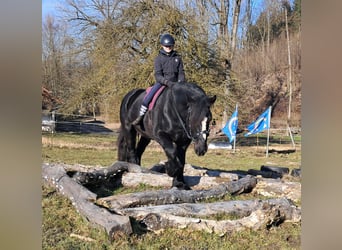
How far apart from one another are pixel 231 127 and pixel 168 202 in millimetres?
2114

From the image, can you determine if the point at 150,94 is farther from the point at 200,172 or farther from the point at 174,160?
the point at 200,172

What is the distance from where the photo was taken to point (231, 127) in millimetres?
5082

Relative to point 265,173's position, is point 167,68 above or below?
above

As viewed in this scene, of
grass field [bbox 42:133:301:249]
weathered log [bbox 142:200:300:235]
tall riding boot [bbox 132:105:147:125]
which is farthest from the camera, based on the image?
tall riding boot [bbox 132:105:147:125]

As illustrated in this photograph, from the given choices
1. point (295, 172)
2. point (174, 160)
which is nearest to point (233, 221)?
point (174, 160)

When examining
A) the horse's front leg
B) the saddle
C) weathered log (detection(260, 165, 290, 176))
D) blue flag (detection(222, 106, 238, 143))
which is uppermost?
the saddle

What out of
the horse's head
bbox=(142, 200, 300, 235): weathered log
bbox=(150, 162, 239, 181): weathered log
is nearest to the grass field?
bbox=(142, 200, 300, 235): weathered log

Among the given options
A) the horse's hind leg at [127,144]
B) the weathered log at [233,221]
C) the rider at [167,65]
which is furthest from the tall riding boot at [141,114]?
the weathered log at [233,221]

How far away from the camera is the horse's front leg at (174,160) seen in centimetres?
348

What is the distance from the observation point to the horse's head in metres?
2.94

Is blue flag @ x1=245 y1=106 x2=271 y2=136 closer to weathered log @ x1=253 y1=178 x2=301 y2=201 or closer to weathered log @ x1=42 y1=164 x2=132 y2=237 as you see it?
weathered log @ x1=253 y1=178 x2=301 y2=201
